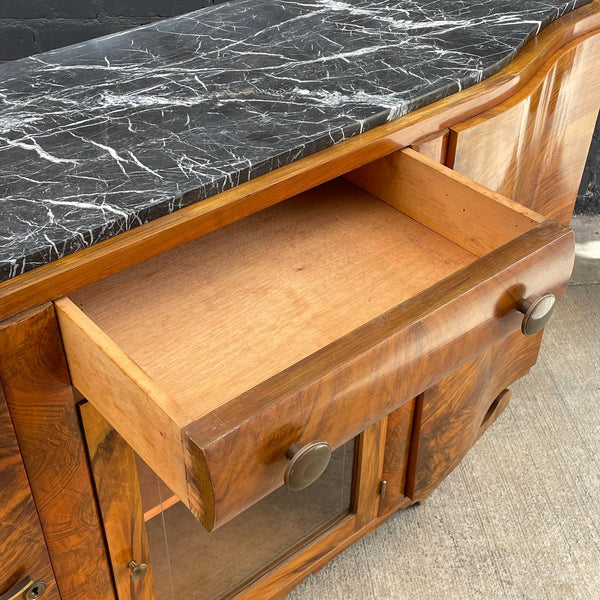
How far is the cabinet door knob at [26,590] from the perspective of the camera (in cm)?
81

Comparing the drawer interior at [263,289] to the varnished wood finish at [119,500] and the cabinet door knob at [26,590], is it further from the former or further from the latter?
the cabinet door knob at [26,590]

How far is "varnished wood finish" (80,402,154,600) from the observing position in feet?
2.64

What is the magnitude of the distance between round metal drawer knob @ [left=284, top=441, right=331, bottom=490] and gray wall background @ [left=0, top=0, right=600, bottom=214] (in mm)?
943

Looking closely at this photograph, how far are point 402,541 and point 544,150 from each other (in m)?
0.65

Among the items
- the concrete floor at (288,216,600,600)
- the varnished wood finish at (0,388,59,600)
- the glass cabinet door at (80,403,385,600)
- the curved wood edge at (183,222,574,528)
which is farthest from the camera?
the concrete floor at (288,216,600,600)

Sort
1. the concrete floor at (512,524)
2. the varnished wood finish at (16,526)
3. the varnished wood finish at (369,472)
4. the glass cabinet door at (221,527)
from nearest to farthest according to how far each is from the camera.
Answer: 1. the varnished wood finish at (16,526)
2. the glass cabinet door at (221,527)
3. the varnished wood finish at (369,472)
4. the concrete floor at (512,524)

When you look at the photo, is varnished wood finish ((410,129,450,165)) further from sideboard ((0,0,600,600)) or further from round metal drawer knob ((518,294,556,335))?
round metal drawer knob ((518,294,556,335))

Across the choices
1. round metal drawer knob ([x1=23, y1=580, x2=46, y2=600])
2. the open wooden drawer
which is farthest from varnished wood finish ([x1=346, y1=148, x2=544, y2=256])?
round metal drawer knob ([x1=23, y1=580, x2=46, y2=600])

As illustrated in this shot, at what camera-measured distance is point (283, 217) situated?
96cm

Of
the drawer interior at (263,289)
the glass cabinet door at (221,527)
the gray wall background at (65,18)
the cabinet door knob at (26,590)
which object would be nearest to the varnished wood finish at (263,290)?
the drawer interior at (263,289)

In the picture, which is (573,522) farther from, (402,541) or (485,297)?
(485,297)

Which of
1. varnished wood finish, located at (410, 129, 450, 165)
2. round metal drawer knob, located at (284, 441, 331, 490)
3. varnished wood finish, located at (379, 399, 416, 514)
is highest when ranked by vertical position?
varnished wood finish, located at (410, 129, 450, 165)

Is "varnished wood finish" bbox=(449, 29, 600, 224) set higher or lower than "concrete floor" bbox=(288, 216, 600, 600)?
higher

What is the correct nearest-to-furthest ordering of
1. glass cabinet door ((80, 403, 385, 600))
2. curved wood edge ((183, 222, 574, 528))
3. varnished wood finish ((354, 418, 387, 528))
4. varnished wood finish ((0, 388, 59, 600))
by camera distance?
1. curved wood edge ((183, 222, 574, 528))
2. varnished wood finish ((0, 388, 59, 600))
3. glass cabinet door ((80, 403, 385, 600))
4. varnished wood finish ((354, 418, 387, 528))
